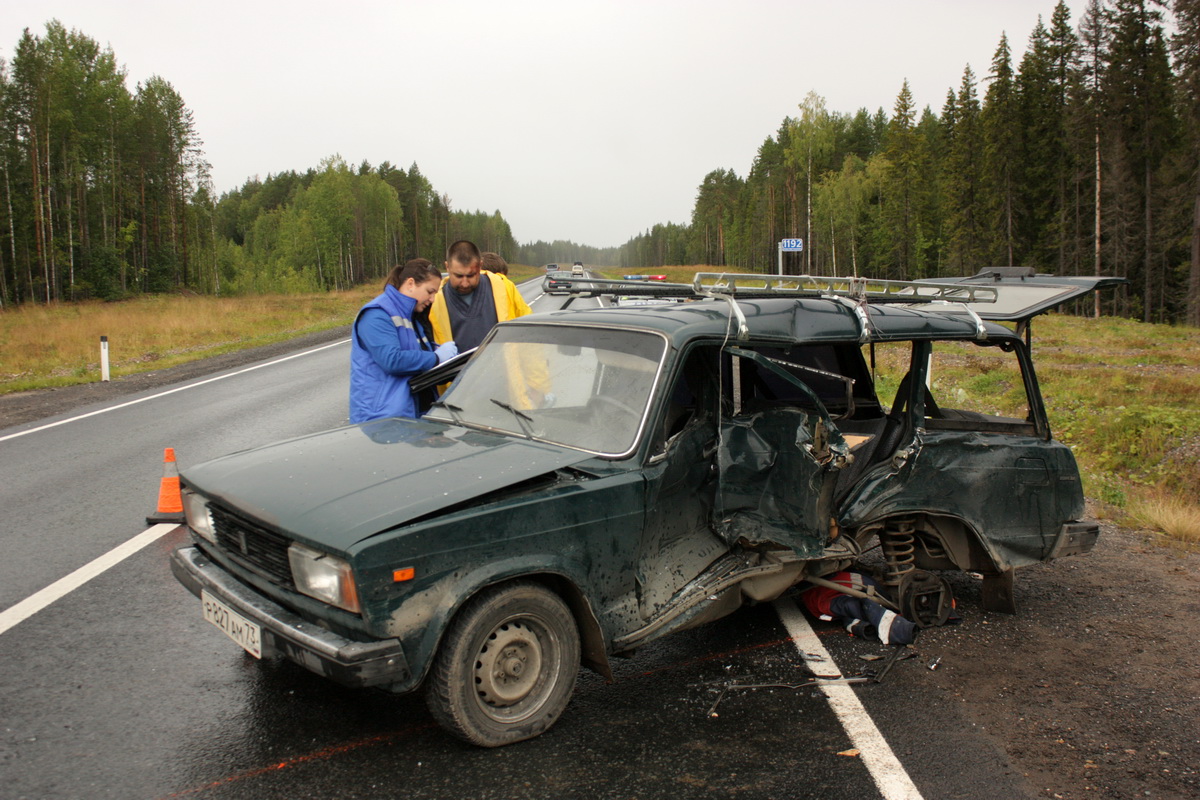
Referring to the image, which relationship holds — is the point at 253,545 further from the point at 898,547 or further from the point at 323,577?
the point at 898,547

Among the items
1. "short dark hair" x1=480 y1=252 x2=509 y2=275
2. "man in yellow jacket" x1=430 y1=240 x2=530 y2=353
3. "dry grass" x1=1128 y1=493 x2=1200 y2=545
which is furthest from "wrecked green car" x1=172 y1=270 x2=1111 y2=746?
"short dark hair" x1=480 y1=252 x2=509 y2=275

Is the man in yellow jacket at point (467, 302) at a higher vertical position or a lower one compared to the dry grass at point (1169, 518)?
higher

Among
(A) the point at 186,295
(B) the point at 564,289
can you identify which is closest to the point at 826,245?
(A) the point at 186,295

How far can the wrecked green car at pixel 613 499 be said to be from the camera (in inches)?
119

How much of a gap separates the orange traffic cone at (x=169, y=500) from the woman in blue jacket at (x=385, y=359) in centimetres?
181

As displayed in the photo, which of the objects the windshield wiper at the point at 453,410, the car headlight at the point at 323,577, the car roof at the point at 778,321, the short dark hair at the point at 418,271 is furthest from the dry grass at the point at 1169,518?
the car headlight at the point at 323,577

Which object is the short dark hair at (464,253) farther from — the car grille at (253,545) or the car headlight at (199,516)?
the car grille at (253,545)

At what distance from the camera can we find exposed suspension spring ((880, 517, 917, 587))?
15.8 feet

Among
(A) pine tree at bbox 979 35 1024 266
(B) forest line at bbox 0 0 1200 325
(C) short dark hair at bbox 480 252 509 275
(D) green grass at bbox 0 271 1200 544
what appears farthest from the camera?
(A) pine tree at bbox 979 35 1024 266

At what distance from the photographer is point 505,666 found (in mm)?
3242

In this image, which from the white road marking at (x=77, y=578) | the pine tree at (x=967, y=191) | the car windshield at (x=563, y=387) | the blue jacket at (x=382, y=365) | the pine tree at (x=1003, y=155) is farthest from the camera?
the pine tree at (x=967, y=191)

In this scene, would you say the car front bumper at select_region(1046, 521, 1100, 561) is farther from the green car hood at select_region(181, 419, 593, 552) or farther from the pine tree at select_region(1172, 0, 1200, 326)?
the pine tree at select_region(1172, 0, 1200, 326)

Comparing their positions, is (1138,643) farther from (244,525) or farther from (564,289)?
(244,525)

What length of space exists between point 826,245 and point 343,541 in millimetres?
79699
